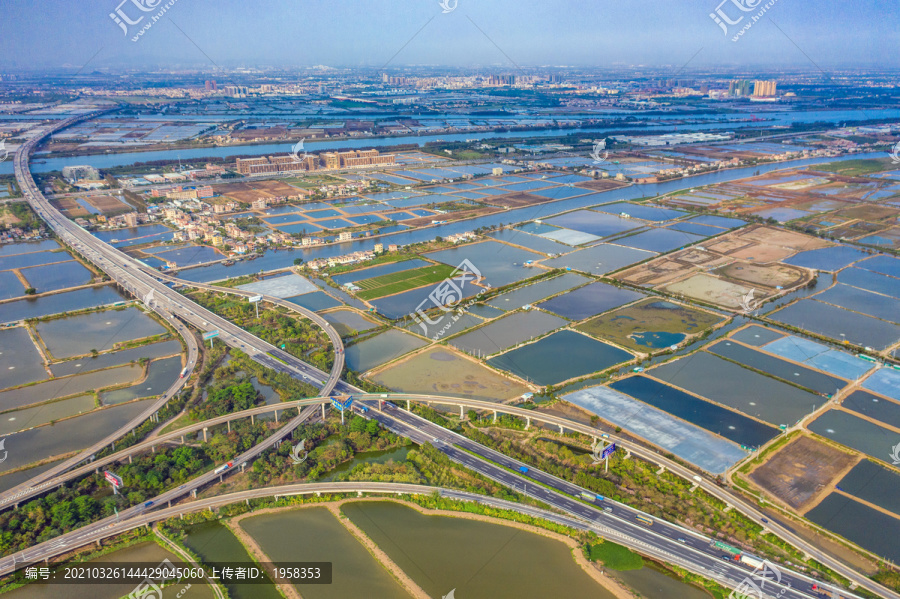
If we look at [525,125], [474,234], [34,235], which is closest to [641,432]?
[474,234]

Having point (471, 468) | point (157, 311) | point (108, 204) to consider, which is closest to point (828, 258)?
point (471, 468)

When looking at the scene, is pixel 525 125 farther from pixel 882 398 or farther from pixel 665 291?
pixel 882 398

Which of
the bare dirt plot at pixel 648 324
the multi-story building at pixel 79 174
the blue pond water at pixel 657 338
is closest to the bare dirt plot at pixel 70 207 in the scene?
the multi-story building at pixel 79 174

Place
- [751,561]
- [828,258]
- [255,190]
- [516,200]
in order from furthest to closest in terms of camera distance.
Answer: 1. [255,190]
2. [516,200]
3. [828,258]
4. [751,561]

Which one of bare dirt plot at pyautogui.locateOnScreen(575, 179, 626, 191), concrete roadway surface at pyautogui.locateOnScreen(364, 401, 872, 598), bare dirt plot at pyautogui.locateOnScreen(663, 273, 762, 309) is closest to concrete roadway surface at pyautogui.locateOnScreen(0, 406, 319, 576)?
concrete roadway surface at pyautogui.locateOnScreen(364, 401, 872, 598)

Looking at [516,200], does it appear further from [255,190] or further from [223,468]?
[223,468]
